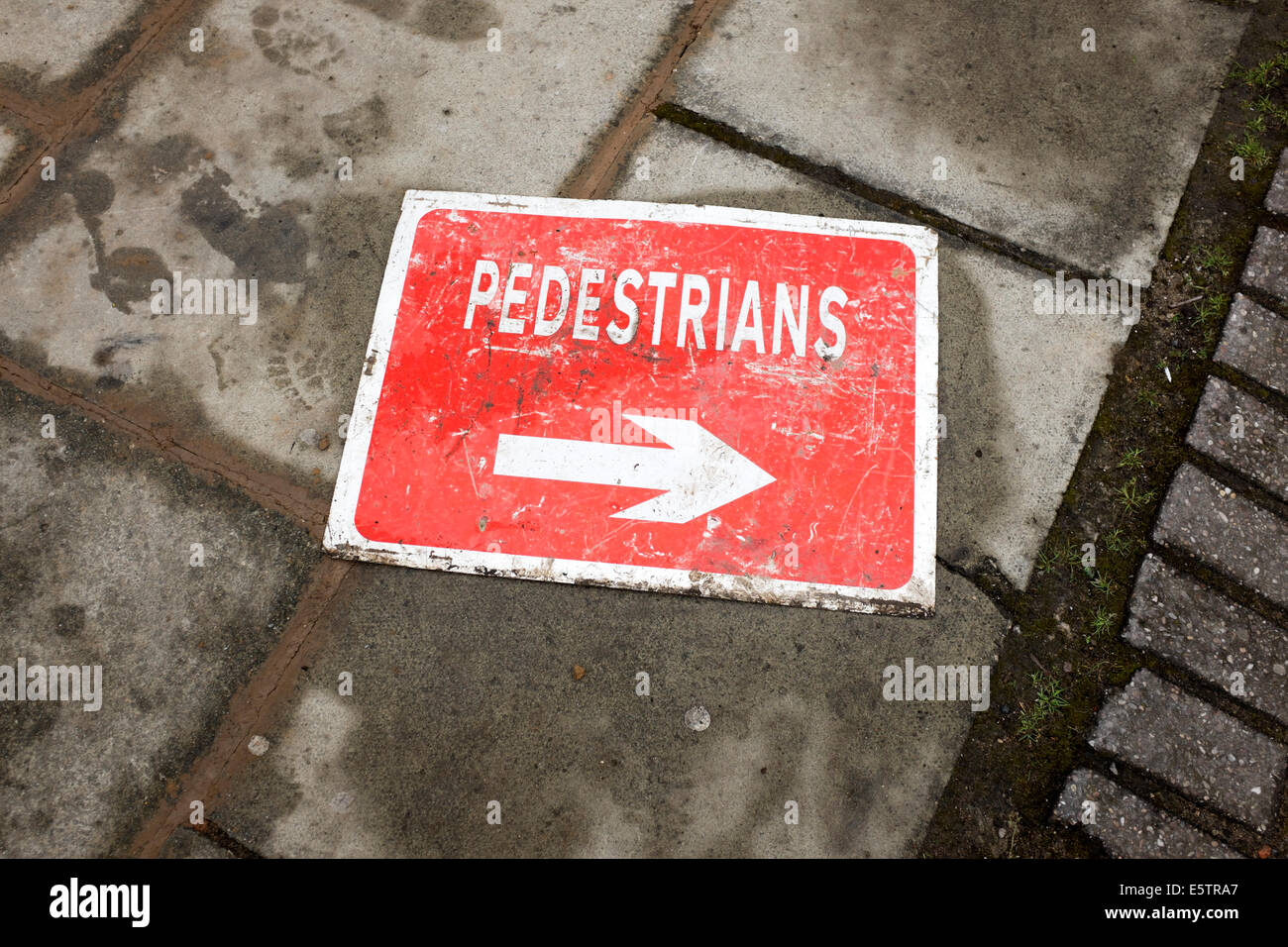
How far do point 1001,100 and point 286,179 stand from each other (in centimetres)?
344

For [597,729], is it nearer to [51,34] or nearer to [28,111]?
[28,111]

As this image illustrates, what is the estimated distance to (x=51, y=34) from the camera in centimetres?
392

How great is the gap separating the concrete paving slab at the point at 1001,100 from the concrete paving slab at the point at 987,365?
219mm

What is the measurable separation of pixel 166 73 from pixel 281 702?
3172 millimetres

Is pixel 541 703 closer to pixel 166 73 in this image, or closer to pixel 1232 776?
pixel 1232 776

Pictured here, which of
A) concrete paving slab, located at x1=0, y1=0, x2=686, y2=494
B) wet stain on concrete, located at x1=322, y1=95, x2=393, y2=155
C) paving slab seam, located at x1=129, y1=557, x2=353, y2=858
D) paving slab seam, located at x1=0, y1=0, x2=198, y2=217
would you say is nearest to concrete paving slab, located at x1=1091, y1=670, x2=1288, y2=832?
paving slab seam, located at x1=129, y1=557, x2=353, y2=858

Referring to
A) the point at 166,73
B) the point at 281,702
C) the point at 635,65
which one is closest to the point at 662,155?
the point at 635,65

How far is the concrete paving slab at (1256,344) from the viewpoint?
3250 millimetres

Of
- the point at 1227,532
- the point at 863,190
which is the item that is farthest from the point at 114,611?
the point at 1227,532

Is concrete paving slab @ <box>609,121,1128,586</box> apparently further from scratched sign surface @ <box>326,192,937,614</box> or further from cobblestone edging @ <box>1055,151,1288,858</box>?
cobblestone edging @ <box>1055,151,1288,858</box>

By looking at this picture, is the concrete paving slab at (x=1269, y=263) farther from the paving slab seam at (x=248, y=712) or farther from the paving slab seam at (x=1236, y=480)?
the paving slab seam at (x=248, y=712)

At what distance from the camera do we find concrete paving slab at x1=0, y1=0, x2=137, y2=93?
3.84m

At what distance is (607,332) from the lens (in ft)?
10.8

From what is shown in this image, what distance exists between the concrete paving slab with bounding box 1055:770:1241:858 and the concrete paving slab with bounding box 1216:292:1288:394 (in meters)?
1.85
